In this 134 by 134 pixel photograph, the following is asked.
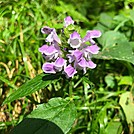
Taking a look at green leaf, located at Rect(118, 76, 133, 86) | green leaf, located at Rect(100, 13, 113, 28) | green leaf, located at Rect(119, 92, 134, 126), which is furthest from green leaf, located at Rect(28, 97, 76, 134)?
green leaf, located at Rect(100, 13, 113, 28)

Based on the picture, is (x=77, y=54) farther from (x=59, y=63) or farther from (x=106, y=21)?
(x=106, y=21)

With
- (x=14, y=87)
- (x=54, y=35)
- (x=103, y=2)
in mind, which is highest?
(x=103, y=2)

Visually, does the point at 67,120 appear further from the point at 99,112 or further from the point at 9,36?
the point at 9,36

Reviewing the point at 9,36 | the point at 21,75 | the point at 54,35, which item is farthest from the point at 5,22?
the point at 54,35

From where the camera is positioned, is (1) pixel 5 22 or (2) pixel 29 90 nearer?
(2) pixel 29 90

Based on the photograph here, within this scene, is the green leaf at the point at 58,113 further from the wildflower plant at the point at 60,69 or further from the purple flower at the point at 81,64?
the purple flower at the point at 81,64

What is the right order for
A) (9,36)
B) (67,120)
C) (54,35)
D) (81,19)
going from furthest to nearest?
(81,19), (9,36), (54,35), (67,120)

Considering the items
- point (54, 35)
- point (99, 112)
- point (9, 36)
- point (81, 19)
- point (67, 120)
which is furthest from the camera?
point (81, 19)
